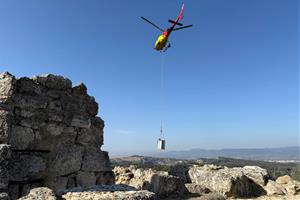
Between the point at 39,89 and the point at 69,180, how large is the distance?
9.26 ft

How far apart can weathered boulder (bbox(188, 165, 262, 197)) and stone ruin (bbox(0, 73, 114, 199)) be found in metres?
4.36

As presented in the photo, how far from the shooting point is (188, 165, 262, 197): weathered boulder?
1187 centimetres

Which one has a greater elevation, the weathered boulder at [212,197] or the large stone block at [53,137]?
the large stone block at [53,137]

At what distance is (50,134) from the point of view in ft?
29.9

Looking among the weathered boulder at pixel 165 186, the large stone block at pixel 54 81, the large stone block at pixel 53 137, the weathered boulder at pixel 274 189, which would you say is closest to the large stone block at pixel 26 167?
the large stone block at pixel 53 137

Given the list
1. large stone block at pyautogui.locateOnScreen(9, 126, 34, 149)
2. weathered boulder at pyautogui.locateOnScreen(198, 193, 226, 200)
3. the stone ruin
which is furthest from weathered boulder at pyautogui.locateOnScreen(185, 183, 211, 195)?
large stone block at pyautogui.locateOnScreen(9, 126, 34, 149)

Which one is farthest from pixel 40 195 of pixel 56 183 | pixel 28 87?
pixel 28 87

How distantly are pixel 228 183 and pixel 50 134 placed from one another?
6.87m

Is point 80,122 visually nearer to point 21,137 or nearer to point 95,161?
point 95,161

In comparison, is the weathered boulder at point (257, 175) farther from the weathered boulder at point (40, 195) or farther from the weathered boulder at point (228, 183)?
the weathered boulder at point (40, 195)

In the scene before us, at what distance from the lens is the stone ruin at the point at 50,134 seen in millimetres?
8234

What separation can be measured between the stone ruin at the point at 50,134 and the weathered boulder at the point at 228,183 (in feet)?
14.3

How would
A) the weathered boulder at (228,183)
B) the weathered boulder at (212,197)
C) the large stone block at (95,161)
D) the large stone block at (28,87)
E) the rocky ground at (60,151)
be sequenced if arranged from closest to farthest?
the rocky ground at (60,151)
the large stone block at (28,87)
the large stone block at (95,161)
the weathered boulder at (212,197)
the weathered boulder at (228,183)

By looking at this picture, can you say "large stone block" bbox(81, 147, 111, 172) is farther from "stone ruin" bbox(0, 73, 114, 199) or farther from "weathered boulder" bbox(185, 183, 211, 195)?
"weathered boulder" bbox(185, 183, 211, 195)
